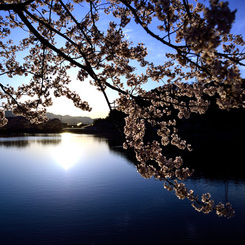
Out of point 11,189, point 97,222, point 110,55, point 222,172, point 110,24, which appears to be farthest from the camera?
point 222,172

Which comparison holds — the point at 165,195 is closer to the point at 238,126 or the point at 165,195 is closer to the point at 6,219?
the point at 6,219

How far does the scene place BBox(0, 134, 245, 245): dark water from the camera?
1988cm

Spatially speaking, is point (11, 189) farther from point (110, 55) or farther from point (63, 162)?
point (110, 55)

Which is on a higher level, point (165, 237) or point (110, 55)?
point (110, 55)

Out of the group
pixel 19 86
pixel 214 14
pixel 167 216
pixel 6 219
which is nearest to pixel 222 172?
pixel 167 216

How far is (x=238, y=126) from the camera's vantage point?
9719 cm

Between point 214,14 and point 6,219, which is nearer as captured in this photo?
point 214,14

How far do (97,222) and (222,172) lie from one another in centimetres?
2686

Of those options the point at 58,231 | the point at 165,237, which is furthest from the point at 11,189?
the point at 165,237

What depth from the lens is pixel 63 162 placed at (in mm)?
58875

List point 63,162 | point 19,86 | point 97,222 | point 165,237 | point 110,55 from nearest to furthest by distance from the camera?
point 110,55
point 19,86
point 165,237
point 97,222
point 63,162

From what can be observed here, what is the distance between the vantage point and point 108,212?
992 inches

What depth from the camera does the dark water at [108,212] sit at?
65.2 ft

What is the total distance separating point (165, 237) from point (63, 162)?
42.6 metres
